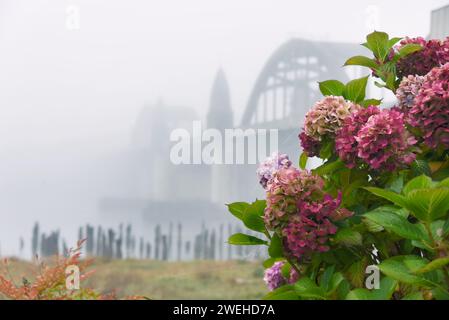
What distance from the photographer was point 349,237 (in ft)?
2.29

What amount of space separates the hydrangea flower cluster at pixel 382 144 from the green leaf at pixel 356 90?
0.14m

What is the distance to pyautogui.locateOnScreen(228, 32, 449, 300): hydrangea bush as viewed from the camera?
2.12ft

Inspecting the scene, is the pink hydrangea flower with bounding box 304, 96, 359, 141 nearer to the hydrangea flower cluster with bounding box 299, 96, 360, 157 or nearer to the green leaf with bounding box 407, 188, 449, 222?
the hydrangea flower cluster with bounding box 299, 96, 360, 157

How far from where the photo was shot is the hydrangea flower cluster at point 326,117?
790mm

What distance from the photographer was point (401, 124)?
2.39 feet

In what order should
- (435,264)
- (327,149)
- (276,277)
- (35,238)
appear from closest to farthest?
(435,264)
(327,149)
(276,277)
(35,238)

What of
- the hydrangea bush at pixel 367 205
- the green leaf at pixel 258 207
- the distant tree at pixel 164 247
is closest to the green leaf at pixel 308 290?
the hydrangea bush at pixel 367 205

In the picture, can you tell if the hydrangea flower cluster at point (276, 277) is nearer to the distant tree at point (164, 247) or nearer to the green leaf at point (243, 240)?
the green leaf at point (243, 240)

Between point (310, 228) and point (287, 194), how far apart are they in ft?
0.16

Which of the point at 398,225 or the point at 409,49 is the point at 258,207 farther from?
the point at 409,49

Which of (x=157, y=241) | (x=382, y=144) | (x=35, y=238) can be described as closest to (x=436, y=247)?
(x=382, y=144)
